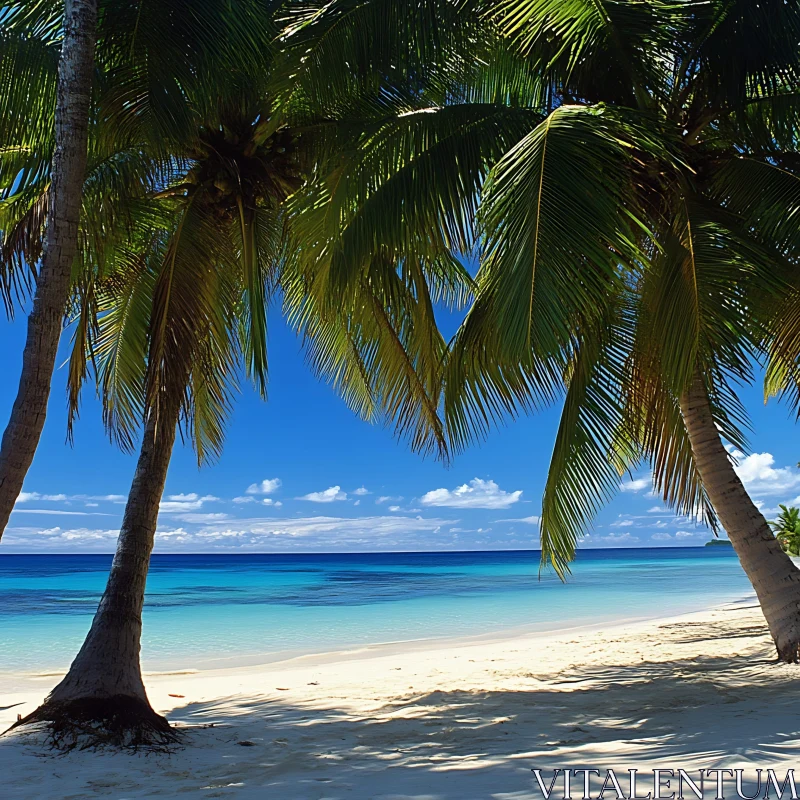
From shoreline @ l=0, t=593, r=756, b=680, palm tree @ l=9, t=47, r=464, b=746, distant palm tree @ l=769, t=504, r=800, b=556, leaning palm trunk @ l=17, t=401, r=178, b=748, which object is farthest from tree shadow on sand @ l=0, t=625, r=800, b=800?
distant palm tree @ l=769, t=504, r=800, b=556

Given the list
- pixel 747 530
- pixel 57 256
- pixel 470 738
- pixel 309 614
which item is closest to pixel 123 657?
pixel 470 738

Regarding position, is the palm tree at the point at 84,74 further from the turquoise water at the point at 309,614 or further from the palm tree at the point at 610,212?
the turquoise water at the point at 309,614

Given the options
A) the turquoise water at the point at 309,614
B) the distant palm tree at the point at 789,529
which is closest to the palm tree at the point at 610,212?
the turquoise water at the point at 309,614

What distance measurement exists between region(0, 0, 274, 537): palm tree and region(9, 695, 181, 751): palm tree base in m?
2.77

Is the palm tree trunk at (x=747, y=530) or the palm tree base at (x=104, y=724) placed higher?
the palm tree trunk at (x=747, y=530)

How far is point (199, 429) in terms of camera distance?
8.65 metres

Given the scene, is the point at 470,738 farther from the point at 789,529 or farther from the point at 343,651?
the point at 789,529

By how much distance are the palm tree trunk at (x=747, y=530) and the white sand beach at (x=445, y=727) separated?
0.42 m

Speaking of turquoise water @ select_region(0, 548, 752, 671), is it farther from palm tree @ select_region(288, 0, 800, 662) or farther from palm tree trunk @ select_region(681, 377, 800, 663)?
palm tree trunk @ select_region(681, 377, 800, 663)

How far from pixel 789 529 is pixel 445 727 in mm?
32339

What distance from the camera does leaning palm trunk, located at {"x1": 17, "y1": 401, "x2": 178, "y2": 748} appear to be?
17.7 ft

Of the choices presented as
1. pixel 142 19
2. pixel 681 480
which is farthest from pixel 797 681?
pixel 142 19

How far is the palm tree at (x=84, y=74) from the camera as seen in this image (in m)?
4.66

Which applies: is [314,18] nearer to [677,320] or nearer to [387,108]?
[387,108]
